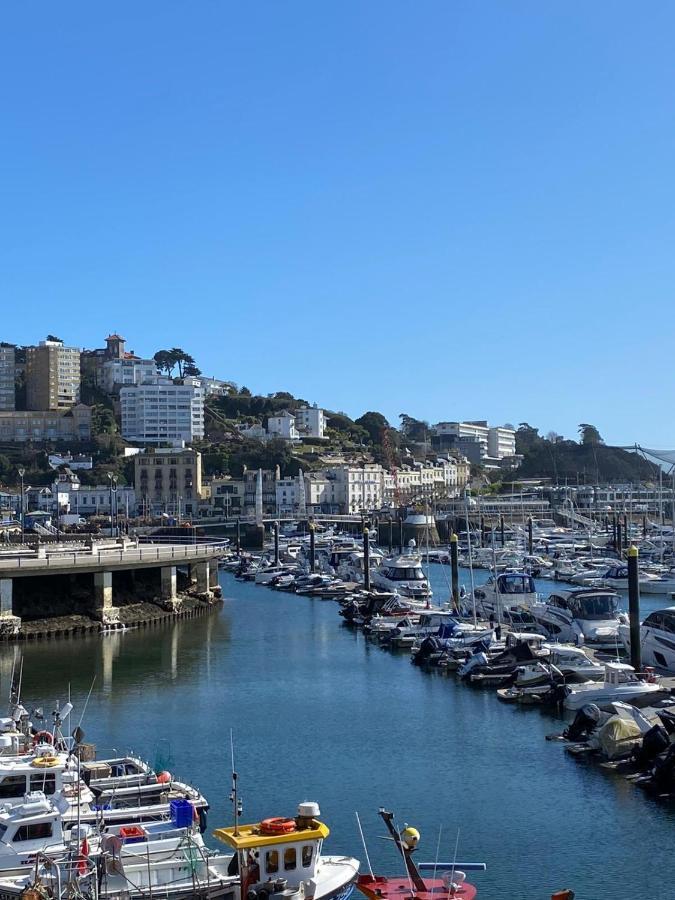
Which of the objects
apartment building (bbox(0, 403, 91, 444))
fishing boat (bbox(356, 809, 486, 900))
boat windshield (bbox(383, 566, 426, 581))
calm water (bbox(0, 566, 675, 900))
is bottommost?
calm water (bbox(0, 566, 675, 900))

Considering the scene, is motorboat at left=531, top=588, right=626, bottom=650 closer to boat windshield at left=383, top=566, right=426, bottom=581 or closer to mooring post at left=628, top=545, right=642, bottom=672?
mooring post at left=628, top=545, right=642, bottom=672

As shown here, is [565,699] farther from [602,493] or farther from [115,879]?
[602,493]

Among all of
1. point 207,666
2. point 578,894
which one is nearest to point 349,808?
point 578,894

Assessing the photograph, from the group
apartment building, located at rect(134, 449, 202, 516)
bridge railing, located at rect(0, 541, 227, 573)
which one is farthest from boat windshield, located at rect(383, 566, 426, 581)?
apartment building, located at rect(134, 449, 202, 516)

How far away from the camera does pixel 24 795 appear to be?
19.8 m

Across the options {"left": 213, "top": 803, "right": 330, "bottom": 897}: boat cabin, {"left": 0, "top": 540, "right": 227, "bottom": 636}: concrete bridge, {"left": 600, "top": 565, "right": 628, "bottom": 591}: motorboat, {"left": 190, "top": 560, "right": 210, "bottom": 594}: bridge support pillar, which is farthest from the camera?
{"left": 600, "top": 565, "right": 628, "bottom": 591}: motorboat

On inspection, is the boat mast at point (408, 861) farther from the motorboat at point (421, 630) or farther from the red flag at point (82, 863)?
the motorboat at point (421, 630)

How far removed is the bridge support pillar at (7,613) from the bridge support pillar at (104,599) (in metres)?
4.39

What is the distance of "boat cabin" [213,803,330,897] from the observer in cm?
1658

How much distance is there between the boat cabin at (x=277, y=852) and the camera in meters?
16.6

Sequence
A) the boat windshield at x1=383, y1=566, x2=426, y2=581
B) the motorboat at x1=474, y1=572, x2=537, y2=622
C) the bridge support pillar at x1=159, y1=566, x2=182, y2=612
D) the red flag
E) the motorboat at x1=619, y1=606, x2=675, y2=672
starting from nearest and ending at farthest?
1. the red flag
2. the motorboat at x1=619, y1=606, x2=675, y2=672
3. the motorboat at x1=474, y1=572, x2=537, y2=622
4. the bridge support pillar at x1=159, y1=566, x2=182, y2=612
5. the boat windshield at x1=383, y1=566, x2=426, y2=581

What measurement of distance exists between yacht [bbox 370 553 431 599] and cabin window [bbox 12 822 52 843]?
4567cm

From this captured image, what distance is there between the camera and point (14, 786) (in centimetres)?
1995

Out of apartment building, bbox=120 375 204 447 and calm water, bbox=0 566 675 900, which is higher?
apartment building, bbox=120 375 204 447
